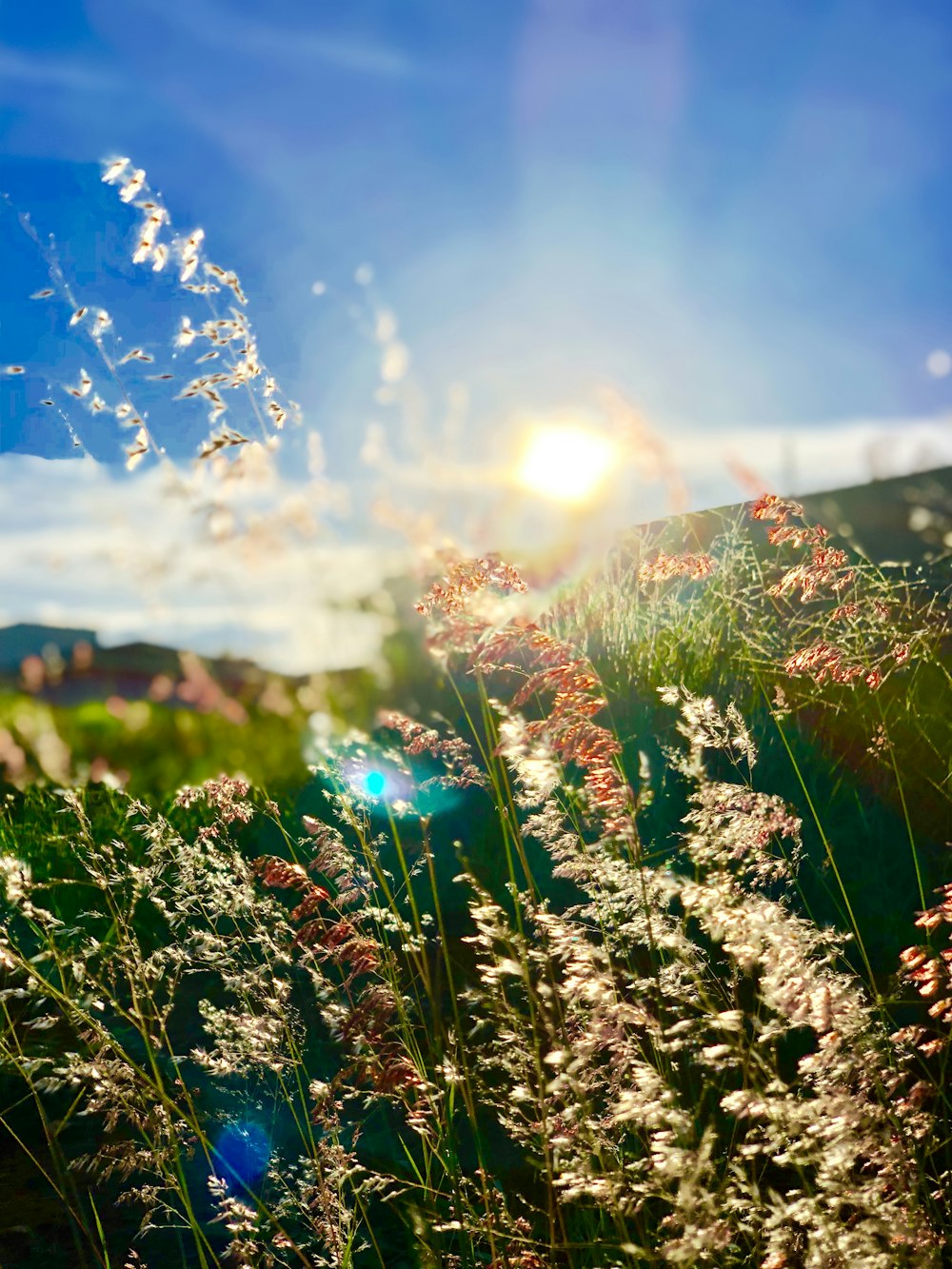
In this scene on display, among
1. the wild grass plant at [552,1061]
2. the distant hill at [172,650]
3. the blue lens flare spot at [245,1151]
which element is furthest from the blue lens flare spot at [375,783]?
the distant hill at [172,650]

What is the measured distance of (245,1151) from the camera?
8.85 ft

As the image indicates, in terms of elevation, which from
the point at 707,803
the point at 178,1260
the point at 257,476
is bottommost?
the point at 178,1260

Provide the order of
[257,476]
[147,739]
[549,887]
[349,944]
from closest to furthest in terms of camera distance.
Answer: [349,944]
[257,476]
[549,887]
[147,739]

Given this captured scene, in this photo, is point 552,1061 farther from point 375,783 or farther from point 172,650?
point 172,650

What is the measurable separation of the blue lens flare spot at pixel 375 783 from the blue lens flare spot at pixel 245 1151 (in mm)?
859

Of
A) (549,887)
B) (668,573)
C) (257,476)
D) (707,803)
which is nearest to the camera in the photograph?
(707,803)

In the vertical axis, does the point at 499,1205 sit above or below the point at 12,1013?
below

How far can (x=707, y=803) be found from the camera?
163 centimetres

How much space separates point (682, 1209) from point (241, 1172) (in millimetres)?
1538

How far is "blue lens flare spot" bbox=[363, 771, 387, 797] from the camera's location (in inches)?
99.6

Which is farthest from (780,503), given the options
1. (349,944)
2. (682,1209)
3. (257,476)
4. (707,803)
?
(682,1209)

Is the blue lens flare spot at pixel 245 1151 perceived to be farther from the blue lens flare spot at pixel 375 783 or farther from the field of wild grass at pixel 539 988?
the blue lens flare spot at pixel 375 783

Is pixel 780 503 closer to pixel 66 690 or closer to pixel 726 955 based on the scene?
pixel 726 955

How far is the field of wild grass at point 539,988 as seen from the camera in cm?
164
